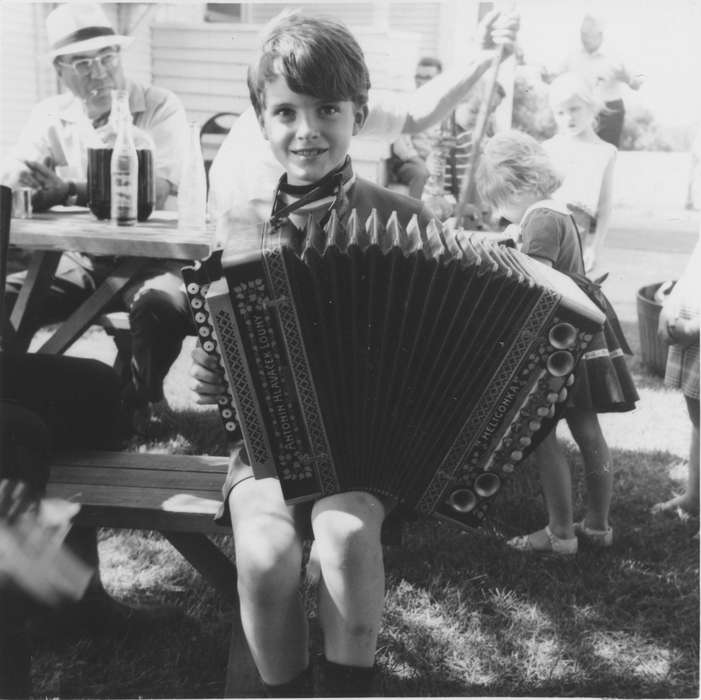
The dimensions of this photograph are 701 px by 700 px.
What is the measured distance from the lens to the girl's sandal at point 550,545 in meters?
2.97

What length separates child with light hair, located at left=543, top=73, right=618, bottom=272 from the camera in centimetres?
412

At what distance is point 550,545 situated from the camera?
9.83 ft

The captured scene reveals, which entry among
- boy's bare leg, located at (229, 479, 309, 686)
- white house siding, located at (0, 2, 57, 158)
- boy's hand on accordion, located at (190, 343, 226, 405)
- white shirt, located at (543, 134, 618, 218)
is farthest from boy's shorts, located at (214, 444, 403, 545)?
white house siding, located at (0, 2, 57, 158)

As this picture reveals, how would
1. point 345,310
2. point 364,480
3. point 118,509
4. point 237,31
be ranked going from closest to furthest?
point 345,310 → point 364,480 → point 118,509 → point 237,31

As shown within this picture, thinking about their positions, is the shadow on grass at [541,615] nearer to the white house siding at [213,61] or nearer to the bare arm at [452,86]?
the bare arm at [452,86]

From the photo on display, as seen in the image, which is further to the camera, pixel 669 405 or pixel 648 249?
pixel 648 249

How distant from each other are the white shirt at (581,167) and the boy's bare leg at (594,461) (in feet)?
4.81

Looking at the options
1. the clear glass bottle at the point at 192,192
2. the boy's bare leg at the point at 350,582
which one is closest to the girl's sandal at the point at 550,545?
the boy's bare leg at the point at 350,582

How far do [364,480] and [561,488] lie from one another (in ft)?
4.11

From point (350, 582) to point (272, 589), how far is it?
161 millimetres

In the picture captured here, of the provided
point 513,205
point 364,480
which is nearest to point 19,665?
point 364,480

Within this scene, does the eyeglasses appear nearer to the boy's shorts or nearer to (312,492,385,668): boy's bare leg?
the boy's shorts

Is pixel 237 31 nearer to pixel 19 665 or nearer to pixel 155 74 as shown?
pixel 155 74

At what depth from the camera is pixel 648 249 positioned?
966 centimetres
